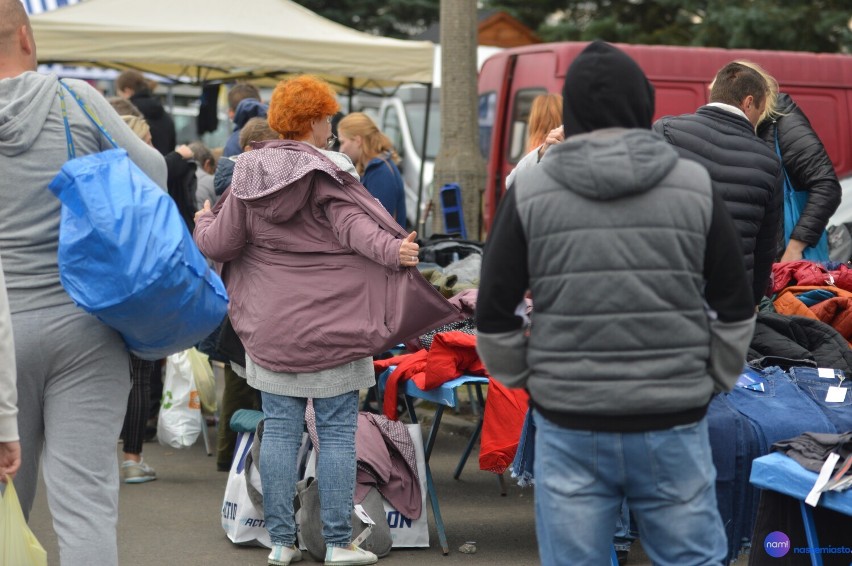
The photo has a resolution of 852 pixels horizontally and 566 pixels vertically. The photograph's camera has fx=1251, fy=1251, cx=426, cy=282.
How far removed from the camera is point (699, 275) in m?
2.81

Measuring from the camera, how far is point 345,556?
16.0ft

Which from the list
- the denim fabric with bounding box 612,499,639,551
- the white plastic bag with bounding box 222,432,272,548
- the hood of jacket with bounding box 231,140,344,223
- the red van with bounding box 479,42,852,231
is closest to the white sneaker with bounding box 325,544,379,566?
the white plastic bag with bounding box 222,432,272,548

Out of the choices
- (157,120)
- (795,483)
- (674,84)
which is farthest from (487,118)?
(795,483)

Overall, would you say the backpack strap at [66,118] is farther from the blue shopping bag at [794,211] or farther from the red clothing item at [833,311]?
the blue shopping bag at [794,211]

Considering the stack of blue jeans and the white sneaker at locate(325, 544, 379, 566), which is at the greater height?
the stack of blue jeans

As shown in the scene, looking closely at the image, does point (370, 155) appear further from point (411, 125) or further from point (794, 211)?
point (411, 125)

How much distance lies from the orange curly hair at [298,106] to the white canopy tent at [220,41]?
5.26 meters

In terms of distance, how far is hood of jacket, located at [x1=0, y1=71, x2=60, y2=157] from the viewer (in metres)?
3.34

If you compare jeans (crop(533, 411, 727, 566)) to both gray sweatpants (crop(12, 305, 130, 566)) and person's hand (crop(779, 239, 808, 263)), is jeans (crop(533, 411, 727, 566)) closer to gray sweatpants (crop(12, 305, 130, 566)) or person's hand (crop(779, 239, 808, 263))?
gray sweatpants (crop(12, 305, 130, 566))

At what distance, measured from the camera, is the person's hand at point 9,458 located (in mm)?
3128

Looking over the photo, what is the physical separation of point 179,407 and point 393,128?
1176cm

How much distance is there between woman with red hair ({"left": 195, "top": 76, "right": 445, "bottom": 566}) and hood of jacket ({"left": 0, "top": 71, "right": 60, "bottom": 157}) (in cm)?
129

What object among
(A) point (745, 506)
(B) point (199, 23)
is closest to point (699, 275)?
(A) point (745, 506)

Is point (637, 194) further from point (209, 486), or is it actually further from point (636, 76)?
point (209, 486)
